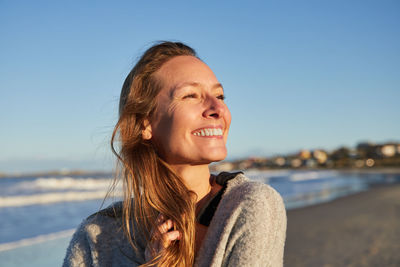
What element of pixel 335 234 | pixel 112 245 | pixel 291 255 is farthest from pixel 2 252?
pixel 335 234

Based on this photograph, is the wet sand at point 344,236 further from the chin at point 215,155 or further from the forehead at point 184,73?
the forehead at point 184,73

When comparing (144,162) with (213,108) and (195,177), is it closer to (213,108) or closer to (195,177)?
(195,177)

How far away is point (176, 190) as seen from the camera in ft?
5.38

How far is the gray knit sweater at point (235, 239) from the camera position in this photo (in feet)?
4.45

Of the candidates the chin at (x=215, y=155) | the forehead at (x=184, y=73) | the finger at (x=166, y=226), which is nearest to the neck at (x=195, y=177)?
the chin at (x=215, y=155)

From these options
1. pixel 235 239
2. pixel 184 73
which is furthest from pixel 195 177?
pixel 184 73

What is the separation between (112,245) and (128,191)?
28cm

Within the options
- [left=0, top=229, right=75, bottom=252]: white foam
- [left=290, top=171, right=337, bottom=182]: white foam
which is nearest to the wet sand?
[left=0, top=229, right=75, bottom=252]: white foam

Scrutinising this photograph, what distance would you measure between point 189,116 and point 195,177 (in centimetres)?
31

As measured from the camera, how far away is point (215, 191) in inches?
65.7

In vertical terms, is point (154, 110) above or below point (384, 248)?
above

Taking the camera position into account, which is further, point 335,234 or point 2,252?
point 335,234

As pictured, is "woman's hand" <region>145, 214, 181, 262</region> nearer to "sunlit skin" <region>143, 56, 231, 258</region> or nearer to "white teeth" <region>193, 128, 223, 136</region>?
"sunlit skin" <region>143, 56, 231, 258</region>

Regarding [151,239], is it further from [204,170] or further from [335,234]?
[335,234]
